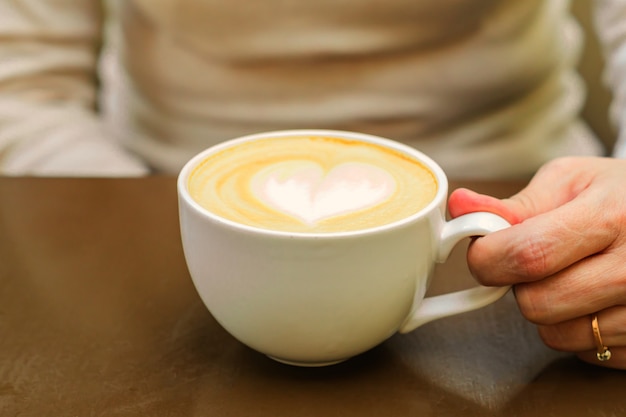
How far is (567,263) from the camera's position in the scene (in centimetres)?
45

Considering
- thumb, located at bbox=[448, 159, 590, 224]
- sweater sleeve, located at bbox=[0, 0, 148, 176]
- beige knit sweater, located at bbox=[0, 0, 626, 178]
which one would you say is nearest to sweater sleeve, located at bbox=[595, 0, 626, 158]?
beige knit sweater, located at bbox=[0, 0, 626, 178]

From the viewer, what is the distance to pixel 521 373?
46cm

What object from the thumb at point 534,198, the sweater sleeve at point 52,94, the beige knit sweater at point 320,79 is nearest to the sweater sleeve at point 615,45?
the beige knit sweater at point 320,79

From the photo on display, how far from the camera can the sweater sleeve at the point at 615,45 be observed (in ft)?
2.99

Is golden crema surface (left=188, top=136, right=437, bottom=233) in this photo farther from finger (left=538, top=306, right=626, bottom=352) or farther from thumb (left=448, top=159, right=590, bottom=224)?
finger (left=538, top=306, right=626, bottom=352)

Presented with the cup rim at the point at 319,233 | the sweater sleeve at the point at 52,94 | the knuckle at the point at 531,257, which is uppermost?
the cup rim at the point at 319,233

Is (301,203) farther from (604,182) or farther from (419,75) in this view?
(419,75)

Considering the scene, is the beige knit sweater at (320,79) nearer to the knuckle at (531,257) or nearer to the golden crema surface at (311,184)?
the golden crema surface at (311,184)

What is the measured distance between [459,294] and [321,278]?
0.12m

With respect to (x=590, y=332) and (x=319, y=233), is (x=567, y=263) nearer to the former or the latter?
(x=590, y=332)

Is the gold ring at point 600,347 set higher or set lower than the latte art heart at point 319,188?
lower

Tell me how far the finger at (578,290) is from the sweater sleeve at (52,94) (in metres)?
0.63

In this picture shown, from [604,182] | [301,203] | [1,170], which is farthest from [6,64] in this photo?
[604,182]

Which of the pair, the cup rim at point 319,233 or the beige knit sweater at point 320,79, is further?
the beige knit sweater at point 320,79
